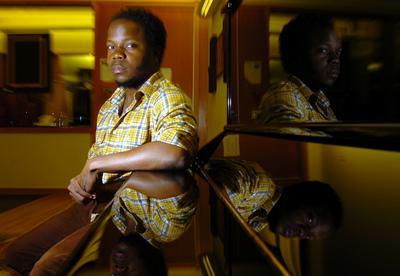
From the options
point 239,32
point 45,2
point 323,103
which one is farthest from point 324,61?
point 45,2

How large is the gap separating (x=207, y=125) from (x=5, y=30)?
2.34 meters

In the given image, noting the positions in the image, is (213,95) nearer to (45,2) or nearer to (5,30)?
(45,2)

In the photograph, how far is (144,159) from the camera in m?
1.03

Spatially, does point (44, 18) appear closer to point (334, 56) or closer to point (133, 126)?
point (133, 126)

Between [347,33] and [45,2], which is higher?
[45,2]

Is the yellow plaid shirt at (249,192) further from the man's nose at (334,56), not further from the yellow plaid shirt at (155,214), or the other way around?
the man's nose at (334,56)

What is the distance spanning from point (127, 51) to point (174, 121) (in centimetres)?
35

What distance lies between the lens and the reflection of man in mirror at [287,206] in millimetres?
385

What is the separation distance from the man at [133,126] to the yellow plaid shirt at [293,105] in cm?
35

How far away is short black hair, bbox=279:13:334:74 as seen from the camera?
1.01 meters

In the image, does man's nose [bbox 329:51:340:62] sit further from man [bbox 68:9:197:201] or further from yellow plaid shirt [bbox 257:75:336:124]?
man [bbox 68:9:197:201]

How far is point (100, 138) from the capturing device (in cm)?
129

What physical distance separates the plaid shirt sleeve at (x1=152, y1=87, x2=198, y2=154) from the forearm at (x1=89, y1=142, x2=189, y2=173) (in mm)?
32

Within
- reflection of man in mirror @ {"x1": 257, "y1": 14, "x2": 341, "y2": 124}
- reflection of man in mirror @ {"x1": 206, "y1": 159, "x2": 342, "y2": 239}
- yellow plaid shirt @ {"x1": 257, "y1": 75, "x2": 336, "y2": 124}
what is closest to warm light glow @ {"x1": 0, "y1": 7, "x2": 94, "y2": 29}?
yellow plaid shirt @ {"x1": 257, "y1": 75, "x2": 336, "y2": 124}
